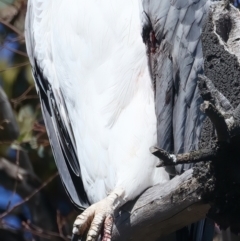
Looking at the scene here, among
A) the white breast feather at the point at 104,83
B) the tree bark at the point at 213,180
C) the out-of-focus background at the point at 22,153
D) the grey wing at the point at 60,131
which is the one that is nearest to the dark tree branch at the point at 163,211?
the tree bark at the point at 213,180

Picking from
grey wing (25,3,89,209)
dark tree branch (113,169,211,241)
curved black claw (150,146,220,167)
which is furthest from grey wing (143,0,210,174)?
curved black claw (150,146,220,167)

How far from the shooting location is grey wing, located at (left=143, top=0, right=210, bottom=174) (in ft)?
7.12

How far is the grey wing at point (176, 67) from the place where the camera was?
2.17 metres

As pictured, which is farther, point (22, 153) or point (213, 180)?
point (22, 153)

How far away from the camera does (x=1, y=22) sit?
3580mm

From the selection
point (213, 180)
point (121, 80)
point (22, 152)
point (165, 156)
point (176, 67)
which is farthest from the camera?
point (22, 152)

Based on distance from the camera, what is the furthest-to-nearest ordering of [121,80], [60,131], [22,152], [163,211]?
1. [22,152]
2. [60,131]
3. [121,80]
4. [163,211]

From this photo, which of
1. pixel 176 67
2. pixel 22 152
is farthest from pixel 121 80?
pixel 22 152

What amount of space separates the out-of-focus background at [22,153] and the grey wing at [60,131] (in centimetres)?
69

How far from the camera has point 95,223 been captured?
1929mm

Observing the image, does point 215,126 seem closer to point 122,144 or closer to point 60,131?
point 122,144

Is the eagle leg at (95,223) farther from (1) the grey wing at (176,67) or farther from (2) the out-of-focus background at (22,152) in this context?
(2) the out-of-focus background at (22,152)

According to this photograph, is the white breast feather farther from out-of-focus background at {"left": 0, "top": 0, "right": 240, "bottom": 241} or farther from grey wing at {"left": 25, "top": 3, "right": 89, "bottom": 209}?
out-of-focus background at {"left": 0, "top": 0, "right": 240, "bottom": 241}

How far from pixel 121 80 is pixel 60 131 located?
0.45 meters
